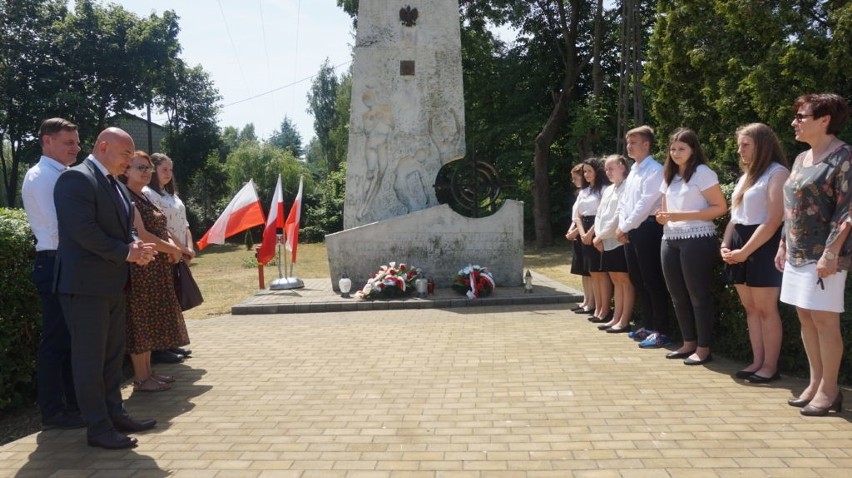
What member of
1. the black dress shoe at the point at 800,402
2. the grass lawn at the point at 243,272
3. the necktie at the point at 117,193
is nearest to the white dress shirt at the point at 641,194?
the black dress shoe at the point at 800,402

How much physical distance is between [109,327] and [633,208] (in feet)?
14.1

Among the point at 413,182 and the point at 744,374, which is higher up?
the point at 413,182

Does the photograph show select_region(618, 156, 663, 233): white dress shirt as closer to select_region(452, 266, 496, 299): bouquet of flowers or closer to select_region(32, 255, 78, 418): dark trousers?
select_region(452, 266, 496, 299): bouquet of flowers

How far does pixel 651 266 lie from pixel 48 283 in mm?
4726

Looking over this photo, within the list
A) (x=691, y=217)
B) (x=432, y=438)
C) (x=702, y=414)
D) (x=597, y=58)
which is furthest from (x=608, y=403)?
(x=597, y=58)

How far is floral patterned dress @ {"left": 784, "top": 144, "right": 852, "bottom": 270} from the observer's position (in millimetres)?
3580

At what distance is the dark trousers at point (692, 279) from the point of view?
4.98m

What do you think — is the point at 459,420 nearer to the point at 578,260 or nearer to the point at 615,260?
the point at 615,260

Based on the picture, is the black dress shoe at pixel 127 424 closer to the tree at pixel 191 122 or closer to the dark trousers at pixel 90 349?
the dark trousers at pixel 90 349

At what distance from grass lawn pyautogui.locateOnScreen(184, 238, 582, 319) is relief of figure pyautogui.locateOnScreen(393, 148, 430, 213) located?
2.94 metres

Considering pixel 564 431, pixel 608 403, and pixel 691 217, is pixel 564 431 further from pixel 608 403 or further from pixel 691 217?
pixel 691 217

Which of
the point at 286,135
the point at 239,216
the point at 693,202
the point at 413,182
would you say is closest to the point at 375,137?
the point at 413,182

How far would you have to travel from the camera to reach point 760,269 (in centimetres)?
447

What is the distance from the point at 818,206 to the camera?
3711 mm
